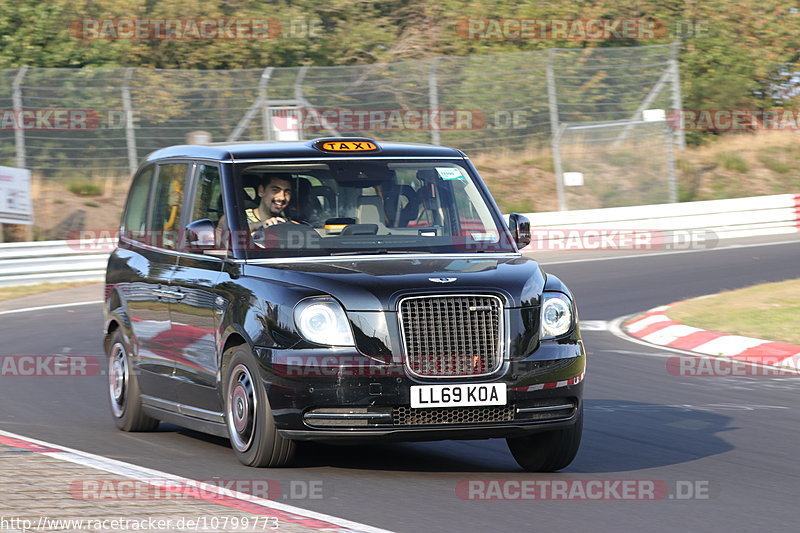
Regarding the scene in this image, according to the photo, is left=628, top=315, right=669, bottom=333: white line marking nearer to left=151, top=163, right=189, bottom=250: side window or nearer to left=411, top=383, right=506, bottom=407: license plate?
left=151, top=163, right=189, bottom=250: side window

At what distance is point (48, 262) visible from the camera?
21.3m

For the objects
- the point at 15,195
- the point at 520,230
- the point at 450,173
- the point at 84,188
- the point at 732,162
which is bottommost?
the point at 732,162

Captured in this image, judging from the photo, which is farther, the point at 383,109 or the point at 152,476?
the point at 383,109

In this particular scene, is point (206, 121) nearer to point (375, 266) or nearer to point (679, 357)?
point (679, 357)

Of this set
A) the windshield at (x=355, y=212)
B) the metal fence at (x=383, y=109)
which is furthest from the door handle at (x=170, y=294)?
the metal fence at (x=383, y=109)

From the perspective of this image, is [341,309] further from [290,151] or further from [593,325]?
[593,325]

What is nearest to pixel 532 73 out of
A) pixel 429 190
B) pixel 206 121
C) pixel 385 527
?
pixel 206 121

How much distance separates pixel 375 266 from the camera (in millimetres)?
7570

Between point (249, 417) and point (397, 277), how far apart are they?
3.66 feet

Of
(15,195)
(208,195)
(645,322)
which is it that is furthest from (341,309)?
(15,195)

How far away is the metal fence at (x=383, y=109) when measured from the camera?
24.6 meters

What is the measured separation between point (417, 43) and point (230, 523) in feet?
107

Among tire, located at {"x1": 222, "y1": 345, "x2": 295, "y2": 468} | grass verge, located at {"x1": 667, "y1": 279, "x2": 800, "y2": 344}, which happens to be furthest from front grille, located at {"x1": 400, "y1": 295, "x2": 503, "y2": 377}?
grass verge, located at {"x1": 667, "y1": 279, "x2": 800, "y2": 344}

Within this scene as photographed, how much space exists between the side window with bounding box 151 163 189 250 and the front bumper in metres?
1.85
